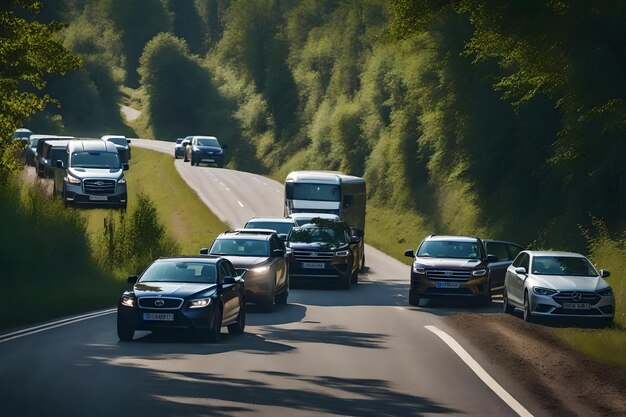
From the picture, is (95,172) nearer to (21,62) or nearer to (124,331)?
(21,62)

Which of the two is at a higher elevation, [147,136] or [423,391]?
[147,136]

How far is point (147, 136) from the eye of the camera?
139750 mm

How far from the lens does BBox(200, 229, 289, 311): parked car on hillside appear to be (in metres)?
27.2

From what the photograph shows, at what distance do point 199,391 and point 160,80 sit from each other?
12045 centimetres

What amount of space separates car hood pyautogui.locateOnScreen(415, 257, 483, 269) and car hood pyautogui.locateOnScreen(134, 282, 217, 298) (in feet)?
31.3

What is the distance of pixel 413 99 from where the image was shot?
71.8 metres

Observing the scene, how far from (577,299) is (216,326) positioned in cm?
790

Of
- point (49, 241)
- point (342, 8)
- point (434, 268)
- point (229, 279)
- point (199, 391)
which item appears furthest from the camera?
point (342, 8)

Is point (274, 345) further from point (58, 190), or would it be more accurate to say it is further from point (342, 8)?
point (342, 8)

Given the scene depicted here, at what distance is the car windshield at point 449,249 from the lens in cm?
3069

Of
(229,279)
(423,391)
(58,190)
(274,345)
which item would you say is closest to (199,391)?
(423,391)

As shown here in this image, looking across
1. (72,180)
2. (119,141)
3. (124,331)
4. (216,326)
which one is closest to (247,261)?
(216,326)

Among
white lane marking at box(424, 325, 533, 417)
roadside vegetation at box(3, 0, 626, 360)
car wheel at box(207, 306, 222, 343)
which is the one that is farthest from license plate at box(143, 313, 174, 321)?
roadside vegetation at box(3, 0, 626, 360)

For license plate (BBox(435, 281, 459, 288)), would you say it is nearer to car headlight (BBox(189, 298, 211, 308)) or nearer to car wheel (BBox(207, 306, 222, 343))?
car wheel (BBox(207, 306, 222, 343))
